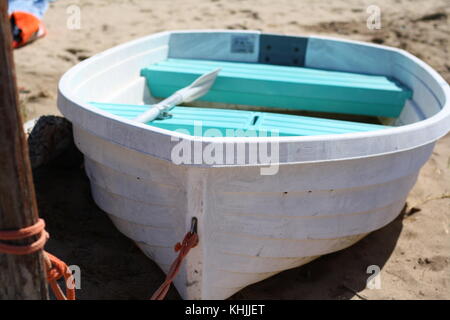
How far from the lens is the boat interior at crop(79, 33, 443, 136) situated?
3.41 m

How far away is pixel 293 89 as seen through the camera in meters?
3.46

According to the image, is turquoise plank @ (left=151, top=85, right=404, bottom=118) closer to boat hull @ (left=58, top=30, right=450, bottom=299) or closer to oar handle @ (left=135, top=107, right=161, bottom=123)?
boat hull @ (left=58, top=30, right=450, bottom=299)

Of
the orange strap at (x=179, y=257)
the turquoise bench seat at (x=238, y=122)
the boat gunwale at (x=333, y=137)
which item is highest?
the boat gunwale at (x=333, y=137)

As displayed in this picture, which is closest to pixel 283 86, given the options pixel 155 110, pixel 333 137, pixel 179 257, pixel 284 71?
pixel 284 71

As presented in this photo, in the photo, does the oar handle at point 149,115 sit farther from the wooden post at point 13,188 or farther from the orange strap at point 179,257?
the wooden post at point 13,188

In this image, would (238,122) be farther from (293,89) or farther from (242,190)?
(293,89)

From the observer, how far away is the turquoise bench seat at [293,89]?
3.42 metres

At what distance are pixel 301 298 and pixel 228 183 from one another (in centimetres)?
94

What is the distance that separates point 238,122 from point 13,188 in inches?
51.0

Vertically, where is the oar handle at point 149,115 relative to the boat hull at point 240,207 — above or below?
above

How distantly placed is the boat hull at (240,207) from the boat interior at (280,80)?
556mm

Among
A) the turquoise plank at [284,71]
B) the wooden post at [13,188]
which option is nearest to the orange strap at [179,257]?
the wooden post at [13,188]

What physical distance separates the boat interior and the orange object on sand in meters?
2.40

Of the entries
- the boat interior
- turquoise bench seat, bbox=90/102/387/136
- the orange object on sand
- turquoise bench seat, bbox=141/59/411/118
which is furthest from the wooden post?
the orange object on sand
